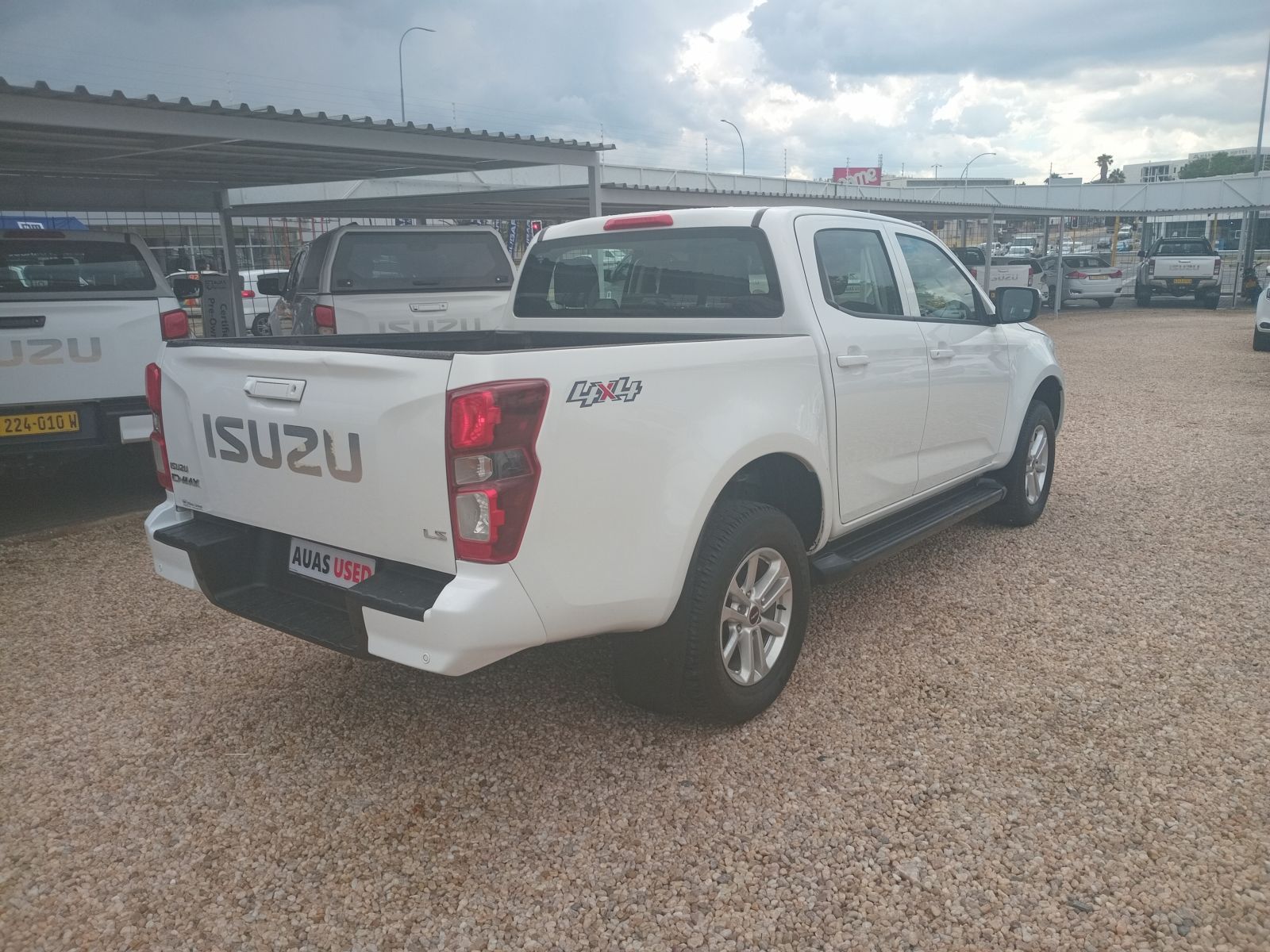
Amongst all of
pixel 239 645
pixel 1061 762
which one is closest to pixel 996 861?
pixel 1061 762

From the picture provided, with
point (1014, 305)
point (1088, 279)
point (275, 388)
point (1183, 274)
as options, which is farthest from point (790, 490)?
point (1183, 274)

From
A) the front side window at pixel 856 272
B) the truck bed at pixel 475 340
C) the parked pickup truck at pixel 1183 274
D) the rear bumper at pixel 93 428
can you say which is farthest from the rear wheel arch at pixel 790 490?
the parked pickup truck at pixel 1183 274

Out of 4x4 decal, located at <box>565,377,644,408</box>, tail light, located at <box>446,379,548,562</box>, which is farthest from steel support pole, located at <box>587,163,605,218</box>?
tail light, located at <box>446,379,548,562</box>

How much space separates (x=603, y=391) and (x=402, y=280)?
6.57 m

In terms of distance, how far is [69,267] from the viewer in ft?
21.1

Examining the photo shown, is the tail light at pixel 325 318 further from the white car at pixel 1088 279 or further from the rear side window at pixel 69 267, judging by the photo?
the white car at pixel 1088 279

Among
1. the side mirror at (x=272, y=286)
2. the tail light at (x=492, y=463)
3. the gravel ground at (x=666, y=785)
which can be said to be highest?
the side mirror at (x=272, y=286)

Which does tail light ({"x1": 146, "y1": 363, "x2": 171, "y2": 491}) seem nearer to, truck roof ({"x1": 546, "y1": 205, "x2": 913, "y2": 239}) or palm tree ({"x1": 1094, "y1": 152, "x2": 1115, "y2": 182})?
truck roof ({"x1": 546, "y1": 205, "x2": 913, "y2": 239})

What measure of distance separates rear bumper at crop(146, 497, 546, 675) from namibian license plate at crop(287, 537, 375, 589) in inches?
1.3

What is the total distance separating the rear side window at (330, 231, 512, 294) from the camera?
28.0 feet

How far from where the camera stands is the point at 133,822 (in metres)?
2.97

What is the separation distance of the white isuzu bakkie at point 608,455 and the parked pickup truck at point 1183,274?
24.6 m

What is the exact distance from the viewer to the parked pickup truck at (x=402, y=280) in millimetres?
8391

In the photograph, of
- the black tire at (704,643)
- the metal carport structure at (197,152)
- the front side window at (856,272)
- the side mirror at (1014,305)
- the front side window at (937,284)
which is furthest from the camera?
the metal carport structure at (197,152)
